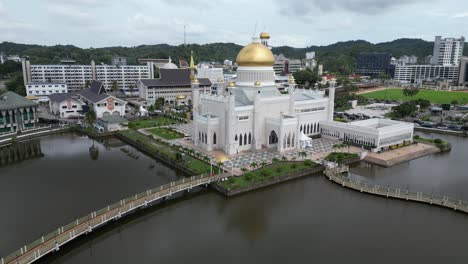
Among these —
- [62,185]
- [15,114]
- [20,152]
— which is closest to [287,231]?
[62,185]

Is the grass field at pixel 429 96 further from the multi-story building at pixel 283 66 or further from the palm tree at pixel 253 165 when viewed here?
the palm tree at pixel 253 165

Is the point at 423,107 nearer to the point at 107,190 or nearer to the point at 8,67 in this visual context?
the point at 107,190

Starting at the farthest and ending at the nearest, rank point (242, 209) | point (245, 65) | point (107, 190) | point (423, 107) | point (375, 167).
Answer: point (423, 107) → point (245, 65) → point (375, 167) → point (107, 190) → point (242, 209)

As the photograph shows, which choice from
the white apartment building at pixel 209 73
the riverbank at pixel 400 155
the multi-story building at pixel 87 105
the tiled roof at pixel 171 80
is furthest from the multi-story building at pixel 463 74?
the multi-story building at pixel 87 105

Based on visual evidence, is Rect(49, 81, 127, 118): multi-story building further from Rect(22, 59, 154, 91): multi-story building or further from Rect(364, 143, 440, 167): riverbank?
Rect(364, 143, 440, 167): riverbank

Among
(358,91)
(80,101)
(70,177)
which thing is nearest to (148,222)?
(70,177)

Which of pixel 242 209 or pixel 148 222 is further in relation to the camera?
pixel 242 209

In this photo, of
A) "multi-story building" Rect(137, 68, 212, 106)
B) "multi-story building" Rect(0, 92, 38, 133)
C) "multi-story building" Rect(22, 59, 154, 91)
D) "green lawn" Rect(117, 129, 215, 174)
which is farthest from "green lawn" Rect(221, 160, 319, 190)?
"multi-story building" Rect(22, 59, 154, 91)
